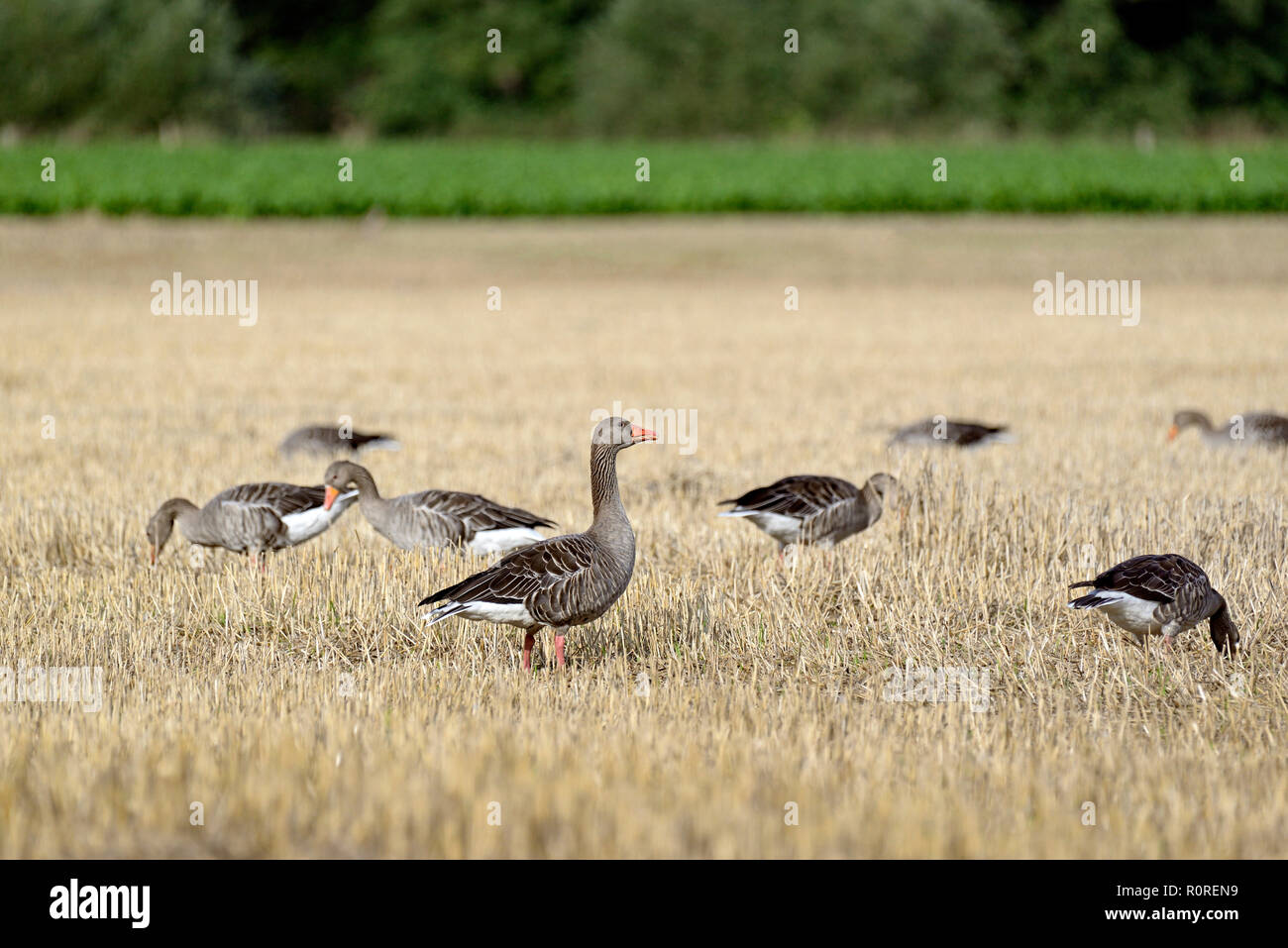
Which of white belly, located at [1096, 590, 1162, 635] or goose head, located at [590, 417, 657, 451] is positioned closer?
white belly, located at [1096, 590, 1162, 635]

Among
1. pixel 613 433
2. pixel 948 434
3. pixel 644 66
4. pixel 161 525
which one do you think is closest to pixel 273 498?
pixel 161 525

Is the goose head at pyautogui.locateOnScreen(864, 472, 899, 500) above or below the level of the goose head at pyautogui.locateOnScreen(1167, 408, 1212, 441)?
below

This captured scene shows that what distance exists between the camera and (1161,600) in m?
6.39

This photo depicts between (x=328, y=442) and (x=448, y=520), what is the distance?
3941 mm

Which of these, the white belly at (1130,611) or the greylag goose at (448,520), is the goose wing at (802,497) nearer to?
the greylag goose at (448,520)

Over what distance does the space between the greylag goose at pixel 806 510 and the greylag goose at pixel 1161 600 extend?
2.45 metres

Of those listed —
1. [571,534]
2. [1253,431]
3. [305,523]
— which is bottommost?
[571,534]

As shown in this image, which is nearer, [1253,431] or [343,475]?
[343,475]

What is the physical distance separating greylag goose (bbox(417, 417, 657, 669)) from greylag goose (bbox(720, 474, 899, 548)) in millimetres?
2552

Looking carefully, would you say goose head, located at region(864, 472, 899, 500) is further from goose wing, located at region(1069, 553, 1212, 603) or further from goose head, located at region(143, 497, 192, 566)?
goose head, located at region(143, 497, 192, 566)

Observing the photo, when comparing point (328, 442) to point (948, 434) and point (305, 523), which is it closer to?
point (305, 523)

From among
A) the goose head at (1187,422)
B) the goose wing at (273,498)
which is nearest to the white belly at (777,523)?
the goose wing at (273,498)

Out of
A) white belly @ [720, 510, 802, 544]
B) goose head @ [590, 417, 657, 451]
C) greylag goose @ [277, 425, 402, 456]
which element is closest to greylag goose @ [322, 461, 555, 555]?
white belly @ [720, 510, 802, 544]

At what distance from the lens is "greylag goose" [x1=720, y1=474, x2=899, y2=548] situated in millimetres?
8859
